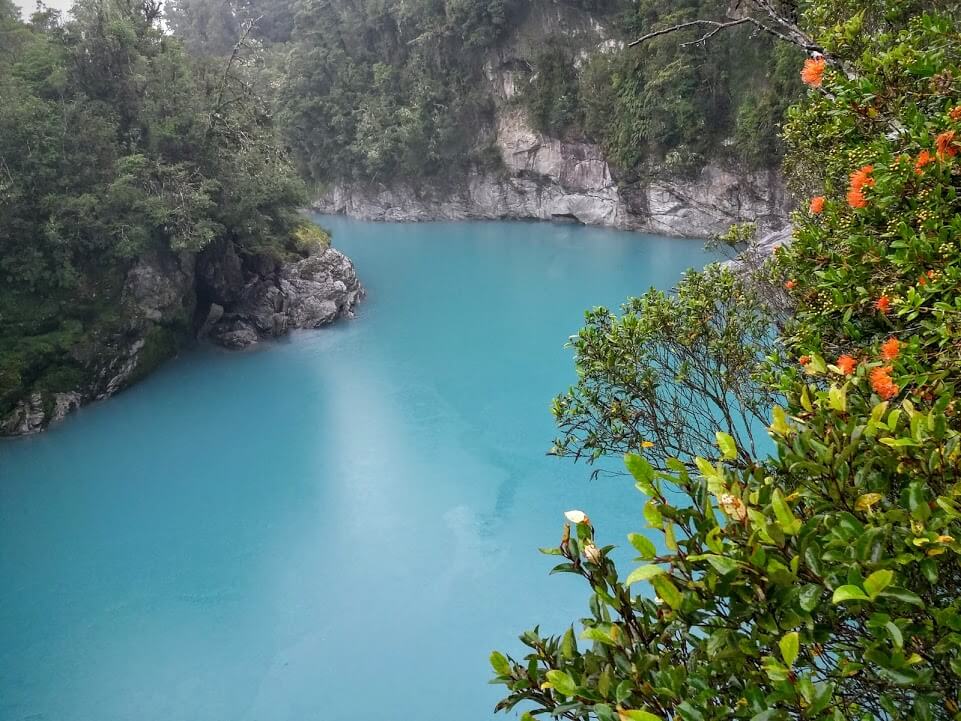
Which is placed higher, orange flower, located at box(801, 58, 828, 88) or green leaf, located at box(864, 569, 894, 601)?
orange flower, located at box(801, 58, 828, 88)

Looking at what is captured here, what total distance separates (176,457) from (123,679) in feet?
12.2

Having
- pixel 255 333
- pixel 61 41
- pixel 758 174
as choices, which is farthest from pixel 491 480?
pixel 758 174

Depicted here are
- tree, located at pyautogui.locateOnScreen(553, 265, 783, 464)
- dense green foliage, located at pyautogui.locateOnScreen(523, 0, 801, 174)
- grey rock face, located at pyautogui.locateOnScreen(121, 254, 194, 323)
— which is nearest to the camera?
tree, located at pyautogui.locateOnScreen(553, 265, 783, 464)

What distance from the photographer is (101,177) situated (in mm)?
10188

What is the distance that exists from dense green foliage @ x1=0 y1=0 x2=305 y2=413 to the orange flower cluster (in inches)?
401

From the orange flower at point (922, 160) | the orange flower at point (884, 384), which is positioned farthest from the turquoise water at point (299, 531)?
the orange flower at point (922, 160)

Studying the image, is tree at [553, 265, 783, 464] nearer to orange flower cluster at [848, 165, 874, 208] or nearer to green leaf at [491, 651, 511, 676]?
orange flower cluster at [848, 165, 874, 208]

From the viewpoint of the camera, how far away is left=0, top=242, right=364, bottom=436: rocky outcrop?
9969 mm

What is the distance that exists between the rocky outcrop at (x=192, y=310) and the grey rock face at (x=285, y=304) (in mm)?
19

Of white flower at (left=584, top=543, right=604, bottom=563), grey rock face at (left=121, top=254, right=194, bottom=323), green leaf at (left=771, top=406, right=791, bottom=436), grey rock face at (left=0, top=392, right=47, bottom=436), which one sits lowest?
grey rock face at (left=0, top=392, right=47, bottom=436)

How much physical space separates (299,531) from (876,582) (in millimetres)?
6728

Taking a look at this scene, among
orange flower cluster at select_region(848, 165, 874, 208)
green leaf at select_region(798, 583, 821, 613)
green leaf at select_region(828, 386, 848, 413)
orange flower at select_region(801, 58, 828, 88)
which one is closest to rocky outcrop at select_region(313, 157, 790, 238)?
orange flower at select_region(801, 58, 828, 88)

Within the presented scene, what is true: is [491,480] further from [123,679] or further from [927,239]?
[927,239]

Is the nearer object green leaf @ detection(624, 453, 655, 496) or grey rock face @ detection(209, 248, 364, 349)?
green leaf @ detection(624, 453, 655, 496)
